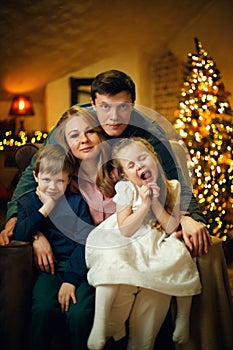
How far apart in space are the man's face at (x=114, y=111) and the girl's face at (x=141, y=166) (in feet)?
0.55

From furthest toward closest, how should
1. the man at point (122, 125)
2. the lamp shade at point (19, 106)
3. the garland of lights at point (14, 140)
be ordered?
1. the lamp shade at point (19, 106)
2. the garland of lights at point (14, 140)
3. the man at point (122, 125)

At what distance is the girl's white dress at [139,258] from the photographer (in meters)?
1.34

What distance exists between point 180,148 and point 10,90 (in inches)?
146

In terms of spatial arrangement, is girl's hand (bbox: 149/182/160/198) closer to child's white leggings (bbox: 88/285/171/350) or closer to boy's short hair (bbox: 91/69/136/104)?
child's white leggings (bbox: 88/285/171/350)

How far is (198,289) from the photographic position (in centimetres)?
140

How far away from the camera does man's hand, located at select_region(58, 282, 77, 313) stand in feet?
4.56

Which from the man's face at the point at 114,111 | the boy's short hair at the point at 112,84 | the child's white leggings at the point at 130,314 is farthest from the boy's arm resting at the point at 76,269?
the boy's short hair at the point at 112,84

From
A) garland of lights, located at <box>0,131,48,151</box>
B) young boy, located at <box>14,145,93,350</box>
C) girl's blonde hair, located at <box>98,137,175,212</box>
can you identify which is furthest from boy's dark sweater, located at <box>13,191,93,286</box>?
Answer: garland of lights, located at <box>0,131,48,151</box>

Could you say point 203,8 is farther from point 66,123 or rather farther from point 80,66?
point 66,123

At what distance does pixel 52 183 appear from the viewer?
1.57m

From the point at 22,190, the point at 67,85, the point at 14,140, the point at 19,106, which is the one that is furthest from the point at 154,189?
the point at 67,85

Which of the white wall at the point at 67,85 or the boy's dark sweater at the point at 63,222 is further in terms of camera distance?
the white wall at the point at 67,85

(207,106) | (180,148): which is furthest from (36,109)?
(180,148)

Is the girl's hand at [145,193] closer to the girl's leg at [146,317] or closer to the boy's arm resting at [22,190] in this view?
the girl's leg at [146,317]
